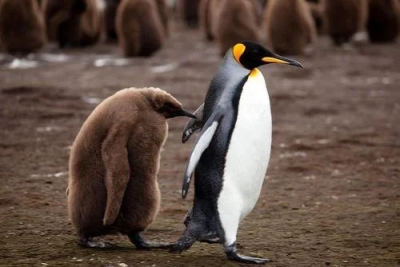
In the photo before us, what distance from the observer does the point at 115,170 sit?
4.09m

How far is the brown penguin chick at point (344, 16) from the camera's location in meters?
13.9

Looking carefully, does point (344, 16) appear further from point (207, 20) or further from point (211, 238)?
point (211, 238)

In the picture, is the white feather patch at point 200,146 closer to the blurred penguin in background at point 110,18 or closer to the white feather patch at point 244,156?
the white feather patch at point 244,156

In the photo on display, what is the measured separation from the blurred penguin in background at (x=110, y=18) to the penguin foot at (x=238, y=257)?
38.1 feet

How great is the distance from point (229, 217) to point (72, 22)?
10.2 metres

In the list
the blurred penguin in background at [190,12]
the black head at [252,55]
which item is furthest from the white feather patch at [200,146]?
the blurred penguin in background at [190,12]

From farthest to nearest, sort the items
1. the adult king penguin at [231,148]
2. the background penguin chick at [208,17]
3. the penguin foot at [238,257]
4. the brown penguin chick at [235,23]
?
the background penguin chick at [208,17], the brown penguin chick at [235,23], the adult king penguin at [231,148], the penguin foot at [238,257]

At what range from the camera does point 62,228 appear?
4.86 m

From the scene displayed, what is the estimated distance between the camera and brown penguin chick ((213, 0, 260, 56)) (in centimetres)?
1241

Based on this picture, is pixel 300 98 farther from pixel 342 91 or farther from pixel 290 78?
pixel 290 78

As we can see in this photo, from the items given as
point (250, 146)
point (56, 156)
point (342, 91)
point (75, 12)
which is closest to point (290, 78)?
point (342, 91)

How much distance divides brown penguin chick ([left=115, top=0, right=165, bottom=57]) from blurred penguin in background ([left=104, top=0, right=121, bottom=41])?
8.09 feet

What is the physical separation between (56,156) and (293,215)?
92.8 inches

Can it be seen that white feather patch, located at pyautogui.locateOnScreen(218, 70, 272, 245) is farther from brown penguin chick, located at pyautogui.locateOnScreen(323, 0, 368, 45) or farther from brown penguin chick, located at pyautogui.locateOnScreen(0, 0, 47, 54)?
brown penguin chick, located at pyautogui.locateOnScreen(323, 0, 368, 45)
